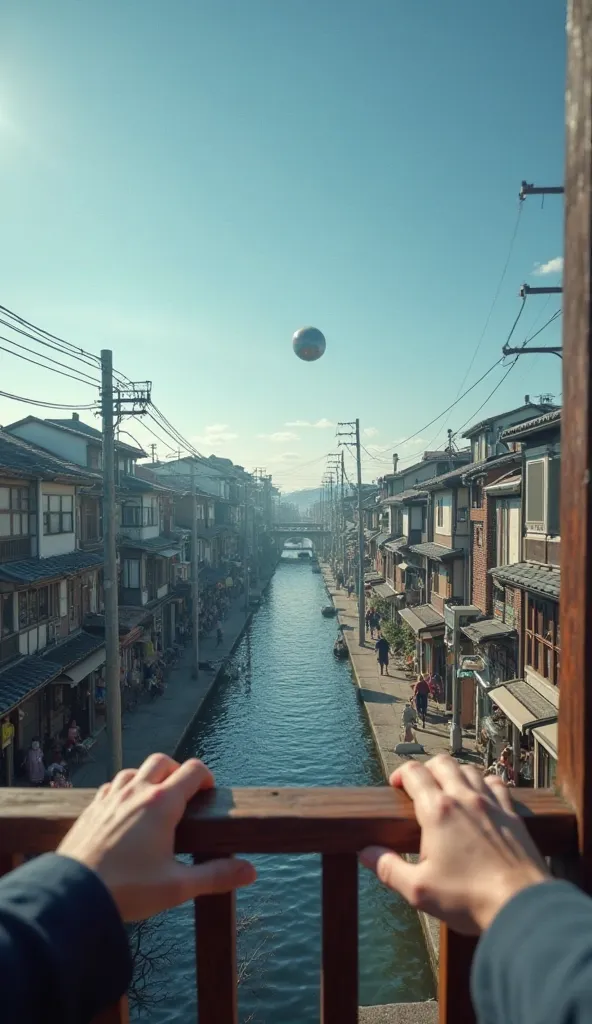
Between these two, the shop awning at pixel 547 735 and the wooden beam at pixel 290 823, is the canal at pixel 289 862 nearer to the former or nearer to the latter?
the shop awning at pixel 547 735

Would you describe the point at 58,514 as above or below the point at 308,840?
above

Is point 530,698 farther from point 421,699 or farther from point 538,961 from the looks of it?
point 538,961

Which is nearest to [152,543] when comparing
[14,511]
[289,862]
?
[14,511]

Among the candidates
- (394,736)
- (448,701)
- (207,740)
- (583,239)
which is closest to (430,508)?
(448,701)

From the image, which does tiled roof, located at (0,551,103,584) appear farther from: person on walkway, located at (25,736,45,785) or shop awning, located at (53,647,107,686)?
person on walkway, located at (25,736,45,785)

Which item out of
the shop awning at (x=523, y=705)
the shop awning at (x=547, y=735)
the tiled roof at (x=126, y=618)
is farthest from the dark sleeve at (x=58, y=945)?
the tiled roof at (x=126, y=618)

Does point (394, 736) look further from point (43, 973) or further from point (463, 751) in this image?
point (43, 973)

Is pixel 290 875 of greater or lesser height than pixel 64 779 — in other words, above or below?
below
